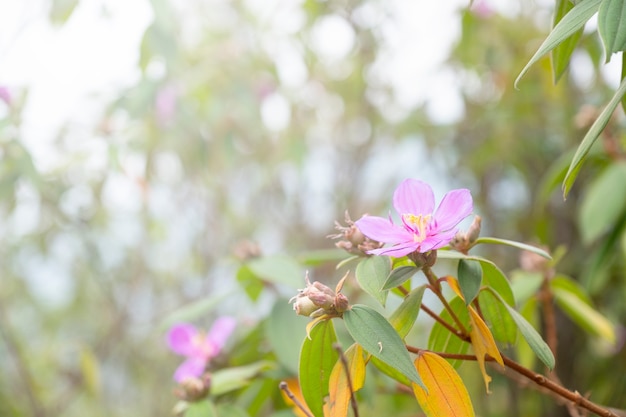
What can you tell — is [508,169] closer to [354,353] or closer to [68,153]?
[68,153]

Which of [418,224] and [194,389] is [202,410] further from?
[418,224]

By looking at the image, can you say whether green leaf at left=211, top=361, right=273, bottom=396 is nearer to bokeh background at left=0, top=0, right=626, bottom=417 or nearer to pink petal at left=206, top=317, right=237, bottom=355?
pink petal at left=206, top=317, right=237, bottom=355

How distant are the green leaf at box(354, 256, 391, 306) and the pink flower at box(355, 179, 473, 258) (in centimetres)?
2

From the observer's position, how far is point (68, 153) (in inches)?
59.6

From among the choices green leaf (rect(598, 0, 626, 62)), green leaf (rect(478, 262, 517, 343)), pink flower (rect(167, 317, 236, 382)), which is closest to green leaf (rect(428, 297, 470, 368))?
green leaf (rect(478, 262, 517, 343))

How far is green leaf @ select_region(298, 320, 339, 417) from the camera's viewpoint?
19.1 inches

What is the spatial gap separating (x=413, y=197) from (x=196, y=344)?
450mm

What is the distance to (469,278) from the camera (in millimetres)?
464

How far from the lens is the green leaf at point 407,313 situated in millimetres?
471

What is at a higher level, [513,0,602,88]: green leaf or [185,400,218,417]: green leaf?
[513,0,602,88]: green leaf

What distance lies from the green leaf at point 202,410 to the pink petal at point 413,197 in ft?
1.04

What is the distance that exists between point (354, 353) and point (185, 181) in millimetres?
1579

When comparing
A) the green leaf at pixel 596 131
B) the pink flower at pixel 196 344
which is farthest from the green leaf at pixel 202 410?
the green leaf at pixel 596 131

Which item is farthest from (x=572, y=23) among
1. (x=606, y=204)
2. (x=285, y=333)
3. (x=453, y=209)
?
(x=606, y=204)
